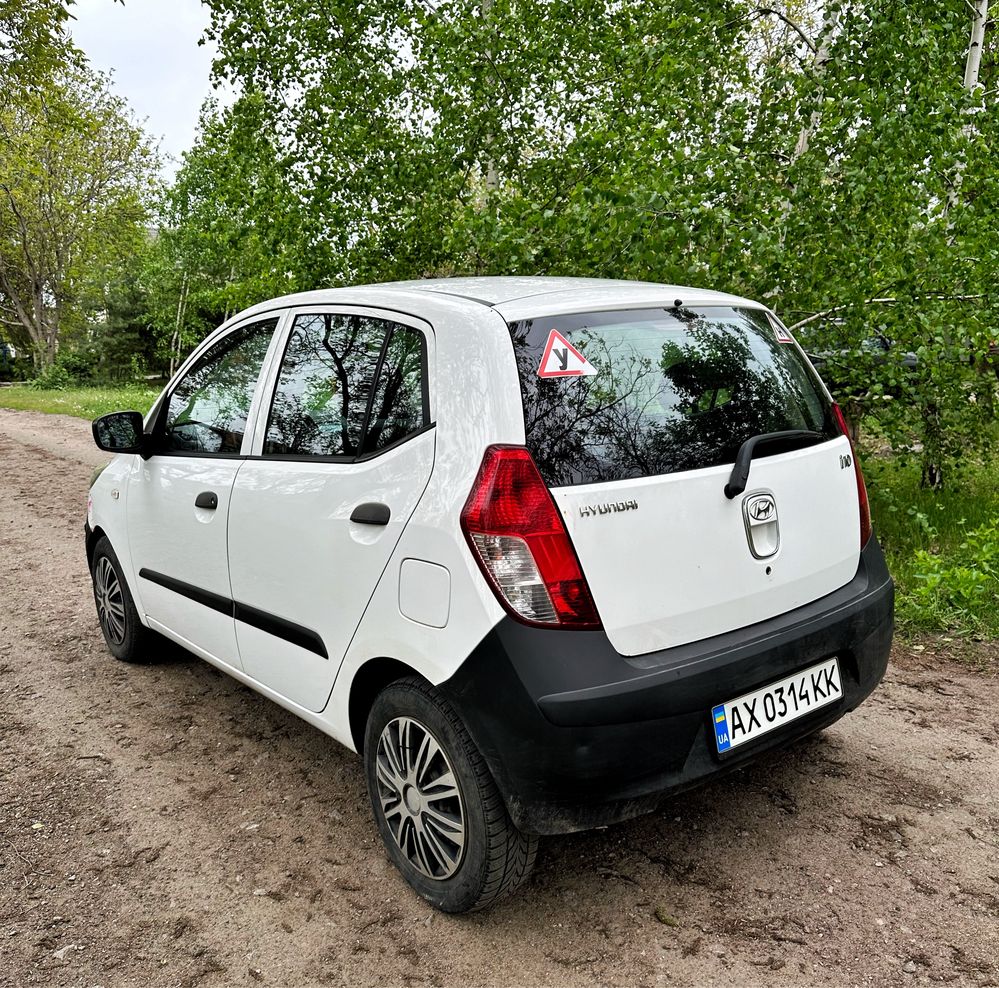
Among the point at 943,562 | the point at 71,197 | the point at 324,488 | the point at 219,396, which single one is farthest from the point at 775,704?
the point at 71,197

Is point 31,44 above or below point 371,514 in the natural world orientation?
Result: above

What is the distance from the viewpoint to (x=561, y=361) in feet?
7.84

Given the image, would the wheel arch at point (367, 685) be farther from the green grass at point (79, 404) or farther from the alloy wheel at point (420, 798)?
the green grass at point (79, 404)

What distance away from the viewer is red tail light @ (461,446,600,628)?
2182mm

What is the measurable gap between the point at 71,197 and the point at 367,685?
36.7 m

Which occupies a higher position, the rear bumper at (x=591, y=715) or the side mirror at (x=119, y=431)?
the side mirror at (x=119, y=431)

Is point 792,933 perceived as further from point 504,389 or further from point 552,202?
point 552,202

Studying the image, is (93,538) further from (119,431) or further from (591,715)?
(591,715)

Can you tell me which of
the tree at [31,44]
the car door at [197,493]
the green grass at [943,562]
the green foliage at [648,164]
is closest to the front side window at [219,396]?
the car door at [197,493]

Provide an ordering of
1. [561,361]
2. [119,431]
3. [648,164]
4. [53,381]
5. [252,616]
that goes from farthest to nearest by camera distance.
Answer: [53,381] → [648,164] → [119,431] → [252,616] → [561,361]

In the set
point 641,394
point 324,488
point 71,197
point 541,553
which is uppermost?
point 71,197

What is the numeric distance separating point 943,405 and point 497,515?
492 centimetres

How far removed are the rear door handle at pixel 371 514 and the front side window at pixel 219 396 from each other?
938mm

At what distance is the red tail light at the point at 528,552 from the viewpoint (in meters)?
2.18
